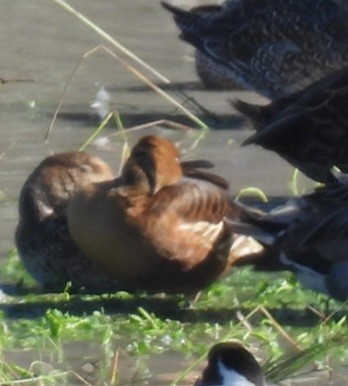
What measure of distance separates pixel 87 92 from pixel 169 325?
468 cm

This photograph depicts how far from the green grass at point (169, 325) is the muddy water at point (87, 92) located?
3.00 ft

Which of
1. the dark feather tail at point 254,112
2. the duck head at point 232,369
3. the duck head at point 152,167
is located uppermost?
the duck head at point 232,369

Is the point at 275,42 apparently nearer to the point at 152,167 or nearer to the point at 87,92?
the point at 87,92

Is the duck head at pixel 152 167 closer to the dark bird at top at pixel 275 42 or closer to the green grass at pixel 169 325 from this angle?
the green grass at pixel 169 325

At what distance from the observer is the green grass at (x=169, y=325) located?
6.28 m

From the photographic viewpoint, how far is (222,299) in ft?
24.4

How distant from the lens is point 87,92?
11.4 m

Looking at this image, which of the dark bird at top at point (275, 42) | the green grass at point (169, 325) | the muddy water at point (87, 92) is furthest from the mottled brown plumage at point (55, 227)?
the dark bird at top at point (275, 42)

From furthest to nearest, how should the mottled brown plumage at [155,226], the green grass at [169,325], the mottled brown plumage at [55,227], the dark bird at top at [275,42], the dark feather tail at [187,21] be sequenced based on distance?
the dark feather tail at [187,21]
the dark bird at top at [275,42]
the mottled brown plumage at [55,227]
the mottled brown plumage at [155,226]
the green grass at [169,325]

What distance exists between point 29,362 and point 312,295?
4.95ft

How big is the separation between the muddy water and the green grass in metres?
0.91

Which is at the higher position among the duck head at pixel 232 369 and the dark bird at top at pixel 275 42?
the duck head at pixel 232 369

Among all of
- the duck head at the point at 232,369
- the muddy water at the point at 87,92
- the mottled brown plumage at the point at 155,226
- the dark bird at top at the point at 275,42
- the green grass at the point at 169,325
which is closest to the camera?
the duck head at the point at 232,369

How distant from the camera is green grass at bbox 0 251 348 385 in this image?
20.6 ft
